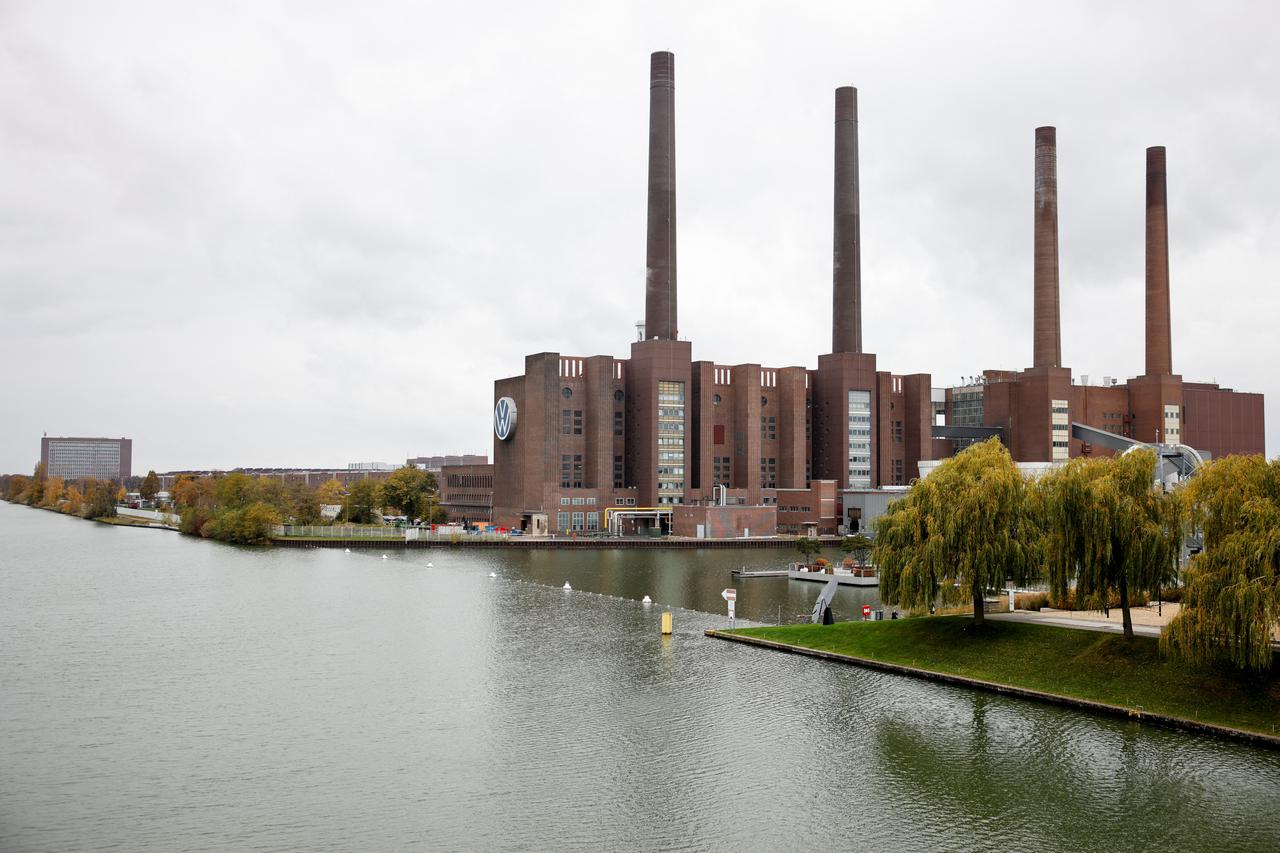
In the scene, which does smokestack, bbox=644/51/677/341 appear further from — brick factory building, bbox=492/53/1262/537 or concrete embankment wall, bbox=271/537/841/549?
concrete embankment wall, bbox=271/537/841/549

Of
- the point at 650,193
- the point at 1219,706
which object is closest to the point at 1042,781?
the point at 1219,706

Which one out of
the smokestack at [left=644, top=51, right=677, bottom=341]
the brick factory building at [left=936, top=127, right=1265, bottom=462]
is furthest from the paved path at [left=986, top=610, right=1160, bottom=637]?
the smokestack at [left=644, top=51, right=677, bottom=341]

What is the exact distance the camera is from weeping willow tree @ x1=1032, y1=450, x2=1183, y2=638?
120ft

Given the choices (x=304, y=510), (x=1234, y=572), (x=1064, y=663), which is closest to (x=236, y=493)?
(x=304, y=510)

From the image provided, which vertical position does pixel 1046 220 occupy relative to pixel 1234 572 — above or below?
above

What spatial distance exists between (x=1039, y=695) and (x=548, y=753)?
16963mm

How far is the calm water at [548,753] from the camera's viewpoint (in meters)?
23.8

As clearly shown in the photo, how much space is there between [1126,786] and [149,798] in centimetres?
2486

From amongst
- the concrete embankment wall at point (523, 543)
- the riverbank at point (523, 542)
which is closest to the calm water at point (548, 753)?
the concrete embankment wall at point (523, 543)

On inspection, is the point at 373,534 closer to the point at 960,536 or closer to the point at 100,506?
the point at 100,506

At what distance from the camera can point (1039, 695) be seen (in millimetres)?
34812

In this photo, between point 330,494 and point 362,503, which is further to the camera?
point 330,494

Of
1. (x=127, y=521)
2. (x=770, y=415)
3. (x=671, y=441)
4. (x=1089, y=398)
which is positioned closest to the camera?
(x=671, y=441)

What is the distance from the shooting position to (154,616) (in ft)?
191
